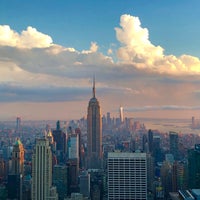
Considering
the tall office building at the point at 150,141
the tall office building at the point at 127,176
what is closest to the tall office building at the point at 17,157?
the tall office building at the point at 127,176

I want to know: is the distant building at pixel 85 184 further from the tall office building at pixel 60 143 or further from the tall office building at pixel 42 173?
the tall office building at pixel 60 143

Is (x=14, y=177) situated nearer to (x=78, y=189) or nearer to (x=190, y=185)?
(x=78, y=189)

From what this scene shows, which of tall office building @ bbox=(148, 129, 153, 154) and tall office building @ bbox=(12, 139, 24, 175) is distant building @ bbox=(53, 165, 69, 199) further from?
tall office building @ bbox=(148, 129, 153, 154)

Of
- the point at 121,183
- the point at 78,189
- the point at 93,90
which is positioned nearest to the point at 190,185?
the point at 121,183

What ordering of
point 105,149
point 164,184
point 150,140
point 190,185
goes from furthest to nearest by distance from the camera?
1. point 105,149
2. point 150,140
3. point 164,184
4. point 190,185

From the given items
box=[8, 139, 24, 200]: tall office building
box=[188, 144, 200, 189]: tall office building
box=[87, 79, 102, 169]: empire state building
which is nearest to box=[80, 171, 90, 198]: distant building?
box=[87, 79, 102, 169]: empire state building

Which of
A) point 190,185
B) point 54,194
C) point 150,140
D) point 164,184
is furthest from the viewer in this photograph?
point 150,140
